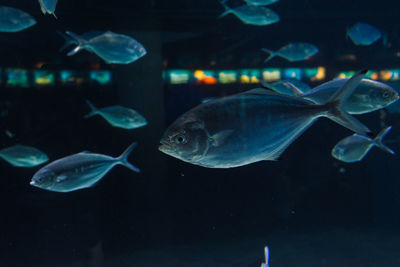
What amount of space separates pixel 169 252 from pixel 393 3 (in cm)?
689

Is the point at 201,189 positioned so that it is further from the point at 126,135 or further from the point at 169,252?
the point at 126,135

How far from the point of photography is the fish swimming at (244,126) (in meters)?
1.16

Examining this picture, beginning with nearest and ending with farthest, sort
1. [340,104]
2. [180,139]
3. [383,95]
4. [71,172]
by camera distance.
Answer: [180,139] < [340,104] < [383,95] < [71,172]

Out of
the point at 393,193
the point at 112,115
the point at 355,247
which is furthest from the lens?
the point at 393,193

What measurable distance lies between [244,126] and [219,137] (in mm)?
134

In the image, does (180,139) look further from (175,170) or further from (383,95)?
(175,170)

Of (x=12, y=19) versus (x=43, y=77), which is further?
(x=43, y=77)

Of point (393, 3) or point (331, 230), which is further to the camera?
point (393, 3)

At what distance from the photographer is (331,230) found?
5.43 metres

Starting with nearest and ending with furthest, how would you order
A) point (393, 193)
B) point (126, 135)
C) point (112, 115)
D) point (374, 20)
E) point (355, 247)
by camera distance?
point (112, 115)
point (355, 247)
point (126, 135)
point (393, 193)
point (374, 20)

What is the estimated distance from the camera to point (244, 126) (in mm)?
1229

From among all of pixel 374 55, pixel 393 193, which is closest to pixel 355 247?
pixel 393 193

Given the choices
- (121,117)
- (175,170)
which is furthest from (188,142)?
(175,170)

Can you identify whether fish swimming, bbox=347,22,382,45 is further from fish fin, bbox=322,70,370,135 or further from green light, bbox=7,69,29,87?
green light, bbox=7,69,29,87
